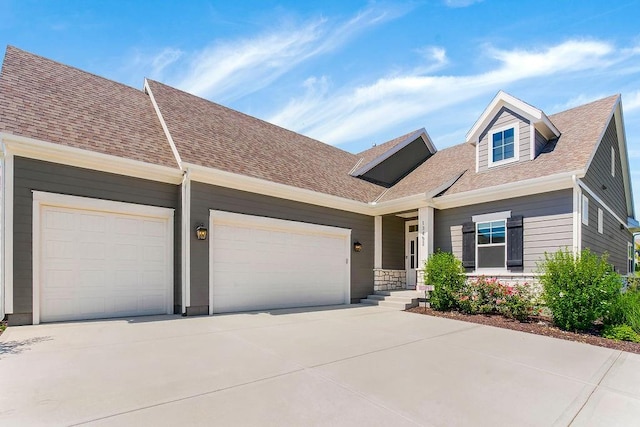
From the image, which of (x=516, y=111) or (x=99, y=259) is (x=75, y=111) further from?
(x=516, y=111)

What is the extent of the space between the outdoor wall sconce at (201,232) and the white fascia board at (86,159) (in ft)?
4.06

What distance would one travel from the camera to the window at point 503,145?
406 inches

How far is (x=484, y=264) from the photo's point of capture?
9.81 m

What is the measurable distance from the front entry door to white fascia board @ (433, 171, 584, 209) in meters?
1.96

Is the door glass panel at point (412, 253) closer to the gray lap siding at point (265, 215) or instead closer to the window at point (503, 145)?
the gray lap siding at point (265, 215)

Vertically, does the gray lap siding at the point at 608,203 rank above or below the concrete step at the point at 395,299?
above

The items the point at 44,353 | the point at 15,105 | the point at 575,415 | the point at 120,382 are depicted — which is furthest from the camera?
the point at 15,105

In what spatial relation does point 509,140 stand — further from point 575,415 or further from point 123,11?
point 123,11

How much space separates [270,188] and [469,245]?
605 cm

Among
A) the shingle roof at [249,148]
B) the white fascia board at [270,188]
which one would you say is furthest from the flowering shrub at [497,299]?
the shingle roof at [249,148]

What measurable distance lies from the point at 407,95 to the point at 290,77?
3841mm

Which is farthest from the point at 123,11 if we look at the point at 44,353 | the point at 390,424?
the point at 390,424

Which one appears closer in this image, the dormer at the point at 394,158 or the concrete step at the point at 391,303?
the concrete step at the point at 391,303

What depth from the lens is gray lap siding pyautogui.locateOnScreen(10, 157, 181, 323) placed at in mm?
6156
